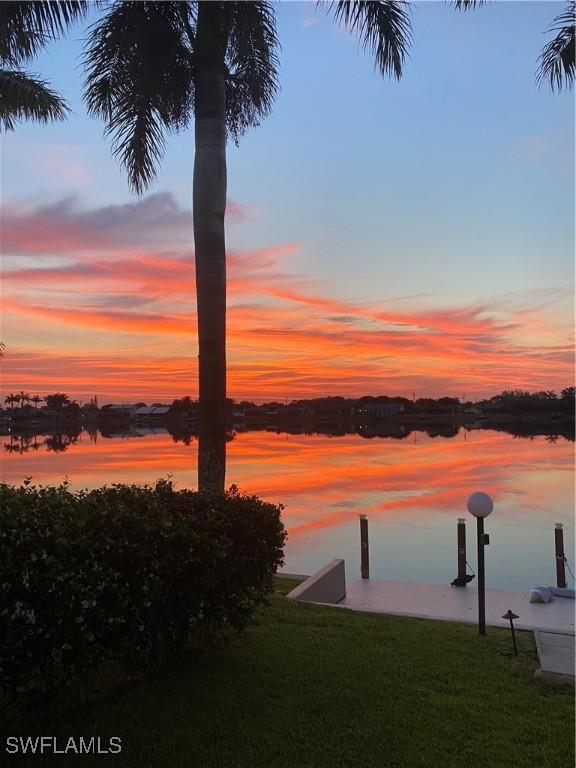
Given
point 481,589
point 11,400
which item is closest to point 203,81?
point 481,589

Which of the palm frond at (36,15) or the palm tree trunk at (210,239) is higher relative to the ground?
Result: the palm frond at (36,15)

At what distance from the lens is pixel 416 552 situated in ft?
54.0

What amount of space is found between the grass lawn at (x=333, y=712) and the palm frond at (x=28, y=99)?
496 inches

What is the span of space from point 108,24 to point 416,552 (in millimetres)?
13921

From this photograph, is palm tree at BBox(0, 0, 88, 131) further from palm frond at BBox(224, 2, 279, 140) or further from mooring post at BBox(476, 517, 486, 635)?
mooring post at BBox(476, 517, 486, 635)

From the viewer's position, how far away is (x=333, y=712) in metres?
4.00

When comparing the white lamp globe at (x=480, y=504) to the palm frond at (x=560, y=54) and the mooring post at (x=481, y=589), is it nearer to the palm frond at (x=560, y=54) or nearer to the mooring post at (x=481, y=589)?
the mooring post at (x=481, y=589)

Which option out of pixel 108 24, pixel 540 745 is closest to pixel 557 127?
pixel 108 24

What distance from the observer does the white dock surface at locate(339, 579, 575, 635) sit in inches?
368

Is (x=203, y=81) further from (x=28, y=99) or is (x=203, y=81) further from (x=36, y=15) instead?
(x=28, y=99)

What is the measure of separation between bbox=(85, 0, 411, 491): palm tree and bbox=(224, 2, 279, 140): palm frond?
0.02 meters

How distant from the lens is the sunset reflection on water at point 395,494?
15.7 metres

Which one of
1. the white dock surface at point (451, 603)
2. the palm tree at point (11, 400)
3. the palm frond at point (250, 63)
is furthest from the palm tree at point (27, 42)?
the palm tree at point (11, 400)

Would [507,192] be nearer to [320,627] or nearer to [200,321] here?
[200,321]
